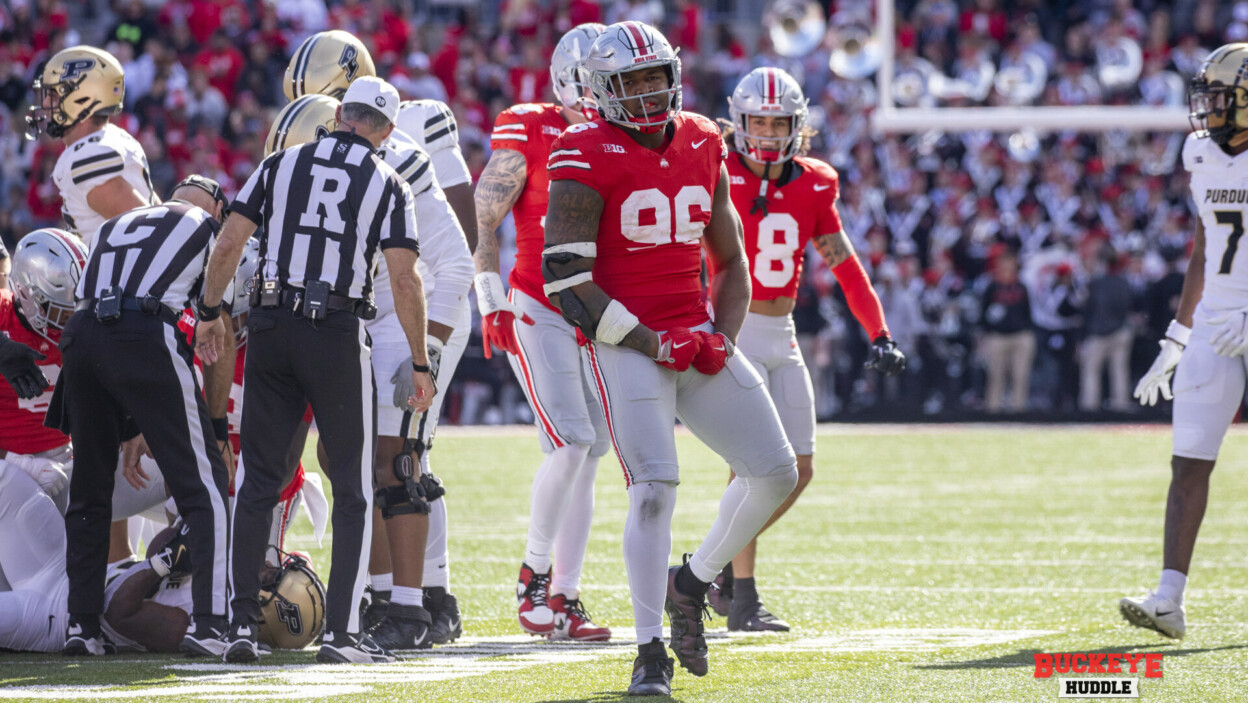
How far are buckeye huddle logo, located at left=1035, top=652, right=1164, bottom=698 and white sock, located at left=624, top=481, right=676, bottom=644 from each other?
108cm

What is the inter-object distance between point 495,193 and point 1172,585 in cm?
270

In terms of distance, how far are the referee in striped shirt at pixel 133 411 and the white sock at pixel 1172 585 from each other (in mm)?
2989

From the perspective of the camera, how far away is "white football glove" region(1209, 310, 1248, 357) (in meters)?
5.38

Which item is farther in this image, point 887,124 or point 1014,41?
point 1014,41

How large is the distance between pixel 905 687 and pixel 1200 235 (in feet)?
7.58

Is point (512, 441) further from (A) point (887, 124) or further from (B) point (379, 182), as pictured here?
(B) point (379, 182)

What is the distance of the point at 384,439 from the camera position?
5.36 metres

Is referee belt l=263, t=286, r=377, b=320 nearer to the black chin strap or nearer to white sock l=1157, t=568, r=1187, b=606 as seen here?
the black chin strap

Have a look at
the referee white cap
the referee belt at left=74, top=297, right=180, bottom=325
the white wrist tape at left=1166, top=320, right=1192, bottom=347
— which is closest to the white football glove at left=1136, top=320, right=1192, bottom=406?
the white wrist tape at left=1166, top=320, right=1192, bottom=347

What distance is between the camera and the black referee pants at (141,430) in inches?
195

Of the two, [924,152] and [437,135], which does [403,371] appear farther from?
[924,152]

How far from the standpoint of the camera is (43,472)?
5492mm

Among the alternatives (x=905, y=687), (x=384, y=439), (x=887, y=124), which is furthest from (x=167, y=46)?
(x=905, y=687)

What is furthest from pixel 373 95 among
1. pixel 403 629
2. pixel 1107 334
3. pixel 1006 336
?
pixel 1107 334
